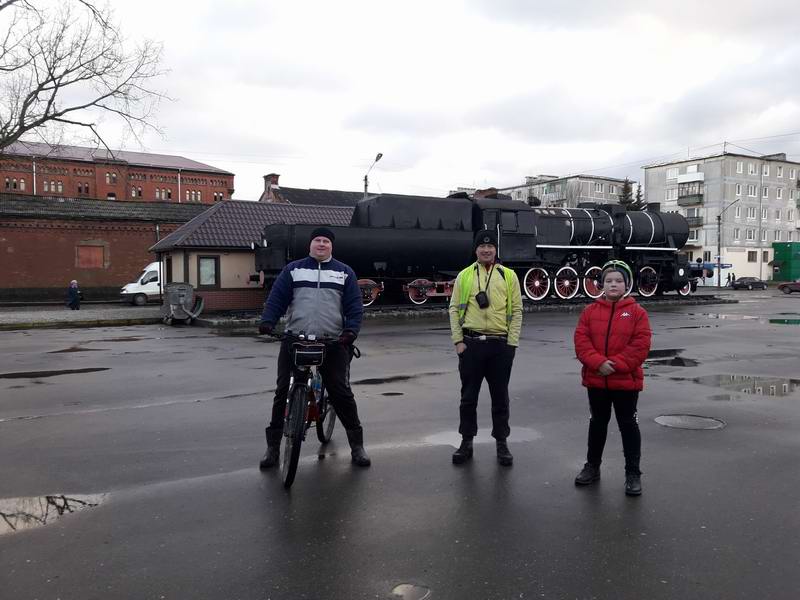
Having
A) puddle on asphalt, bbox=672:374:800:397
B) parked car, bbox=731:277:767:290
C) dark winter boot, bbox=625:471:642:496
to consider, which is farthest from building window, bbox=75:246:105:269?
parked car, bbox=731:277:767:290

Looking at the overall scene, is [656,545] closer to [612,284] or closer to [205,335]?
[612,284]

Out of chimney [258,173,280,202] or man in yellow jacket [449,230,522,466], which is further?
chimney [258,173,280,202]

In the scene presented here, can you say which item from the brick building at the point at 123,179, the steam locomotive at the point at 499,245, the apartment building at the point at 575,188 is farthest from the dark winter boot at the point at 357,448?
the apartment building at the point at 575,188

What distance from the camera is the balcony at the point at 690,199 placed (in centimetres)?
7475

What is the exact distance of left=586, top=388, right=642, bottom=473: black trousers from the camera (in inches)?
184

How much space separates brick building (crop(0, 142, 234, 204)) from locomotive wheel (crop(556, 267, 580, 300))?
50517mm

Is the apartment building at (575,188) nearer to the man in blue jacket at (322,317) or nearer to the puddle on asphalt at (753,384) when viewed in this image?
the puddle on asphalt at (753,384)

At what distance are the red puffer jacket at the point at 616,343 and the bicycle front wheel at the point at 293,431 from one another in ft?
6.92

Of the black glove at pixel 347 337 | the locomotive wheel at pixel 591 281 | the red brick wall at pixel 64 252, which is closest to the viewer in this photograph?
the black glove at pixel 347 337

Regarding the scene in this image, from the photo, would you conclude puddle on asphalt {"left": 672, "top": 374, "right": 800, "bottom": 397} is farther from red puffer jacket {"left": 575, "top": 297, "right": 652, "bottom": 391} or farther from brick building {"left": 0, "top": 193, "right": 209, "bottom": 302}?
brick building {"left": 0, "top": 193, "right": 209, "bottom": 302}

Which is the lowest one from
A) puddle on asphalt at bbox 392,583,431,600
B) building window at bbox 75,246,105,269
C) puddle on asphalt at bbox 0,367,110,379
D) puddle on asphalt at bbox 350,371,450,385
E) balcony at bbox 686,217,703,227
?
puddle on asphalt at bbox 0,367,110,379

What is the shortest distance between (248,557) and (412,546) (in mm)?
923

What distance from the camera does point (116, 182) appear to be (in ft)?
221

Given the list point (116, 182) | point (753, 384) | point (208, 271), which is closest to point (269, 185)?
point (116, 182)
